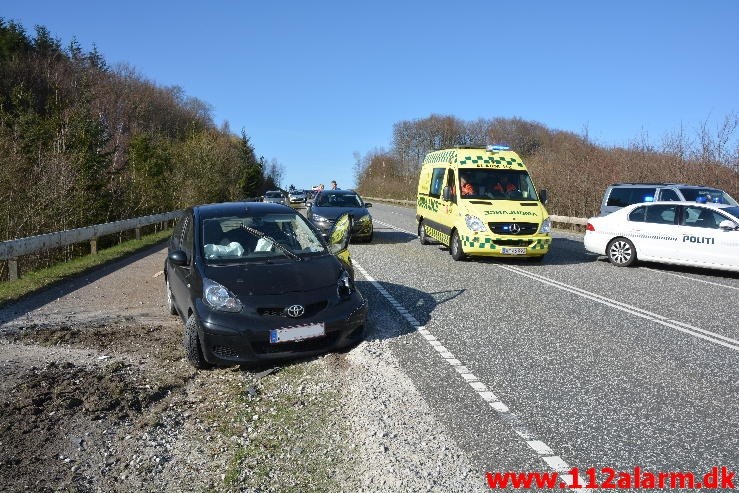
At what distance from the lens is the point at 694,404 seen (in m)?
4.50

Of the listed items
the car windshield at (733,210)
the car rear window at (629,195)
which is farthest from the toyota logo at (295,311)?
the car rear window at (629,195)

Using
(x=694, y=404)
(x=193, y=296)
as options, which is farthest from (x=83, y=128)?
(x=694, y=404)

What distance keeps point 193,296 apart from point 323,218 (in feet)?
37.0

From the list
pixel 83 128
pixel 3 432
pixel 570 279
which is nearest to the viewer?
pixel 3 432

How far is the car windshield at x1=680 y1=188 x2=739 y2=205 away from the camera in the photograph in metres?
15.3

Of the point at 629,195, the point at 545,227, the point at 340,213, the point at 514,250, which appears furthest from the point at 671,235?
the point at 340,213

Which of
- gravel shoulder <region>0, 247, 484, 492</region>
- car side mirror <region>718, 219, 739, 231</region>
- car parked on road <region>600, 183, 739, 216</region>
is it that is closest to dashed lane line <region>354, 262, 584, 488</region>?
gravel shoulder <region>0, 247, 484, 492</region>

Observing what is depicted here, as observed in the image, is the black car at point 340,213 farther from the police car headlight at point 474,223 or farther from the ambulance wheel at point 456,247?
the police car headlight at point 474,223

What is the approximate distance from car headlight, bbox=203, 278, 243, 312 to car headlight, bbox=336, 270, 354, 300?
1.06m

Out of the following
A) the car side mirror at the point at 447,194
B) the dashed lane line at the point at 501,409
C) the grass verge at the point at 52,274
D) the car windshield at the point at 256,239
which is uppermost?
the car side mirror at the point at 447,194

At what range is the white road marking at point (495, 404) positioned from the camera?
3584 mm

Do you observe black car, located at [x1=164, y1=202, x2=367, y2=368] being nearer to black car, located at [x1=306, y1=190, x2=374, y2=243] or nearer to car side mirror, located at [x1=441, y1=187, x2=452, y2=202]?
car side mirror, located at [x1=441, y1=187, x2=452, y2=202]

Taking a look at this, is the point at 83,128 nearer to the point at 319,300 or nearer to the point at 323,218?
the point at 323,218

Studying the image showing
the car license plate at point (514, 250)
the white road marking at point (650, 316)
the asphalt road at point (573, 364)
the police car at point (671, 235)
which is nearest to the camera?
the asphalt road at point (573, 364)
